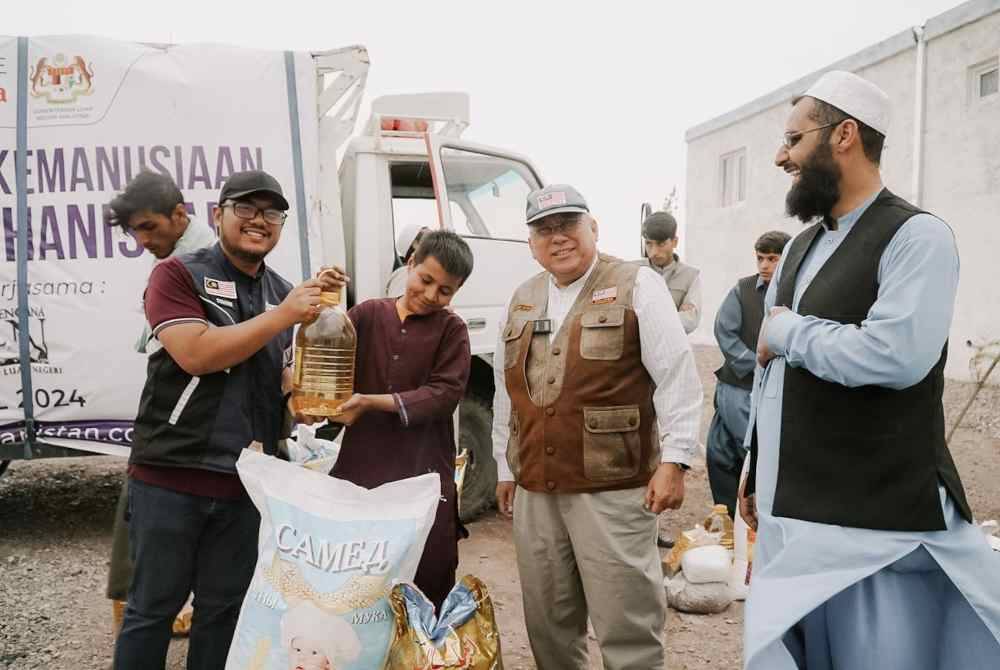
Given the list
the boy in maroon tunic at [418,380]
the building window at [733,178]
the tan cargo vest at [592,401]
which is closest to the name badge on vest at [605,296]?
the tan cargo vest at [592,401]

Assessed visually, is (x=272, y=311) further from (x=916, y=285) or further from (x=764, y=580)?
(x=916, y=285)

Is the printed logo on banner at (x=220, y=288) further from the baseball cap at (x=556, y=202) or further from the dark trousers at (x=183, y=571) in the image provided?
the baseball cap at (x=556, y=202)

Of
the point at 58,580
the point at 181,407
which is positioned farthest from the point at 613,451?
the point at 58,580

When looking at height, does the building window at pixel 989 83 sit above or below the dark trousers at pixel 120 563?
above

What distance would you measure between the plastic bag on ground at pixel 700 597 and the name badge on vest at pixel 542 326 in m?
1.86

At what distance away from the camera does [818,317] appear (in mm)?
1605

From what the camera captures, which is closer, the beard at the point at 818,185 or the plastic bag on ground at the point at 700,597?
the beard at the point at 818,185

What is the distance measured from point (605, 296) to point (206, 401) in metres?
1.19

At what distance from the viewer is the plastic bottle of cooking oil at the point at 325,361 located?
2156 mm

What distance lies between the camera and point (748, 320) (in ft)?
13.0

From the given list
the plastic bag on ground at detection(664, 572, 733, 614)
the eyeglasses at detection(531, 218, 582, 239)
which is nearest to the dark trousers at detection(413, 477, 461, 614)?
the eyeglasses at detection(531, 218, 582, 239)

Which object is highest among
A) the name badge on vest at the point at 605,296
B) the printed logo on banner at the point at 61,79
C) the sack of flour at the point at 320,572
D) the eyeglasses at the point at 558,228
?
the printed logo on banner at the point at 61,79

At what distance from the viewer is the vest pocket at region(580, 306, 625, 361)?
217 cm

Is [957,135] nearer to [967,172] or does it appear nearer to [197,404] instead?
[967,172]
